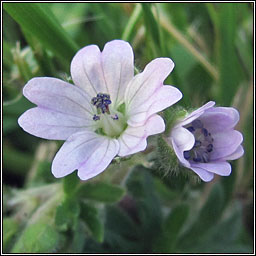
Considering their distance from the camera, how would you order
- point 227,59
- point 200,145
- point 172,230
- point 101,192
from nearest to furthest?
point 200,145, point 101,192, point 172,230, point 227,59

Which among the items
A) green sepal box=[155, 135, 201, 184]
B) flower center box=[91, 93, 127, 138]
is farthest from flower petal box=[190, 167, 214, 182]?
flower center box=[91, 93, 127, 138]

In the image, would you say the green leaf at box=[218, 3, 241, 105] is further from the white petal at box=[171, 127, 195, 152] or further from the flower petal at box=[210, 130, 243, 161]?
the white petal at box=[171, 127, 195, 152]

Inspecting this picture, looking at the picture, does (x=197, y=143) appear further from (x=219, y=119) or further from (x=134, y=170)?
(x=134, y=170)

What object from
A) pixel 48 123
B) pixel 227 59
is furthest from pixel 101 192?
pixel 227 59

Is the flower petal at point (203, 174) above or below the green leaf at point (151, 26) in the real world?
below

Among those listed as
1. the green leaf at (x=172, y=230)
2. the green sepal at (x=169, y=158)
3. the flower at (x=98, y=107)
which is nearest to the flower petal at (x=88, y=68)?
the flower at (x=98, y=107)

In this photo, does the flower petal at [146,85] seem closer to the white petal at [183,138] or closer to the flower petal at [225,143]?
the white petal at [183,138]
